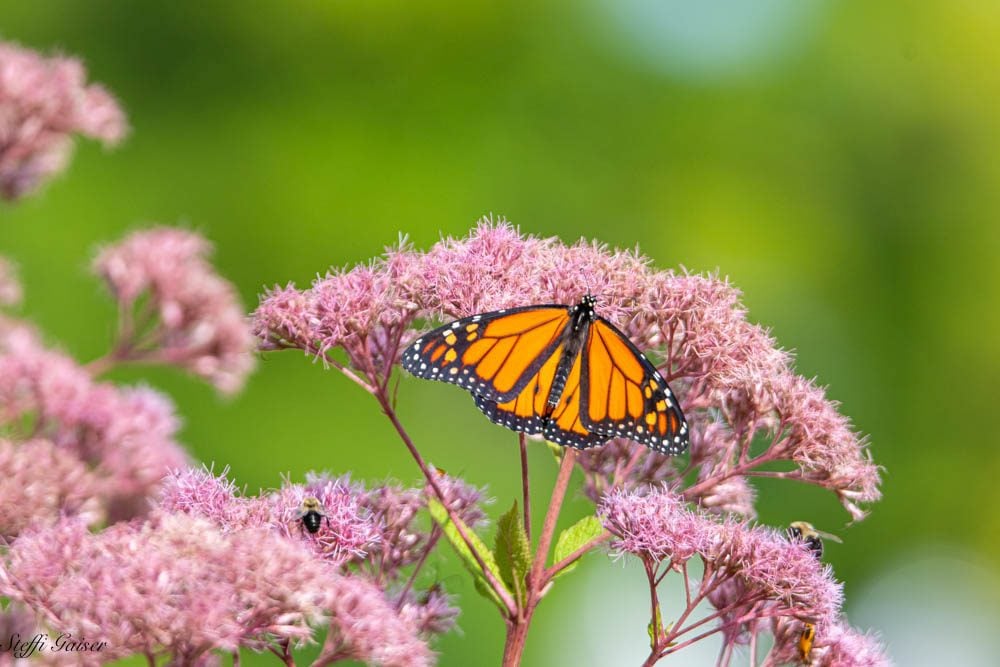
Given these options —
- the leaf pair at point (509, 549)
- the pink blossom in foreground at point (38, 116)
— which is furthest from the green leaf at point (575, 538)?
the pink blossom in foreground at point (38, 116)

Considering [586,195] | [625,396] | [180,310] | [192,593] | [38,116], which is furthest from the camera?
[586,195]

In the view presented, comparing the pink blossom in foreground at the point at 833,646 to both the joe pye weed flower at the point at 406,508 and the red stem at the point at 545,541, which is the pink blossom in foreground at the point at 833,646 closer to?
the joe pye weed flower at the point at 406,508

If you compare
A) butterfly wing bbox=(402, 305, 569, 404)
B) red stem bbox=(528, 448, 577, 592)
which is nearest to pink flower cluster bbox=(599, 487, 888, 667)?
red stem bbox=(528, 448, 577, 592)

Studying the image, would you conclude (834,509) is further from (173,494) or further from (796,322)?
(173,494)

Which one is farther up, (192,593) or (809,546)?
(809,546)

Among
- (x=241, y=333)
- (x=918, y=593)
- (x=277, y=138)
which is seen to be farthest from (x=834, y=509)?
(x=241, y=333)

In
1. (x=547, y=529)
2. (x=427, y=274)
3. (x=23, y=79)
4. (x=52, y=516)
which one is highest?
(x=23, y=79)

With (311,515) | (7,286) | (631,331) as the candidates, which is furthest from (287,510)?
(7,286)

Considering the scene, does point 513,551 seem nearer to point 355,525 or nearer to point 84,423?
point 355,525

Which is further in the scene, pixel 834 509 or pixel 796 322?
pixel 796 322
